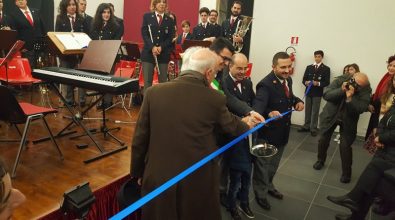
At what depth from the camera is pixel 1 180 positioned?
83cm

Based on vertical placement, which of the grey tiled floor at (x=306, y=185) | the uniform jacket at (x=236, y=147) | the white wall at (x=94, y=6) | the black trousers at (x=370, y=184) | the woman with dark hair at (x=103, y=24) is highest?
the white wall at (x=94, y=6)

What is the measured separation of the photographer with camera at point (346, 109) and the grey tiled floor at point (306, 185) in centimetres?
31

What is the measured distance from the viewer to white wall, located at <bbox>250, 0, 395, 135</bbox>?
18.7ft

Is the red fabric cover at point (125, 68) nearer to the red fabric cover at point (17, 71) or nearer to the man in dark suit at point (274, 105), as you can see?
the red fabric cover at point (17, 71)

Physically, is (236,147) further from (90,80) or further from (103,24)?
(103,24)

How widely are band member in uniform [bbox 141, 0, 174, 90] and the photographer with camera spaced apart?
2549mm

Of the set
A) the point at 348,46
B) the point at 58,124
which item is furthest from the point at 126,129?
the point at 348,46

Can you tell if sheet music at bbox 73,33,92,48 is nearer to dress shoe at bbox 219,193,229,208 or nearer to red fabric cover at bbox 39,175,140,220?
red fabric cover at bbox 39,175,140,220

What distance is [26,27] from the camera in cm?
589

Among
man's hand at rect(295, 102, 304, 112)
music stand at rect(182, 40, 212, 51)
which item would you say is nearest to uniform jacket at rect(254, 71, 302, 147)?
man's hand at rect(295, 102, 304, 112)

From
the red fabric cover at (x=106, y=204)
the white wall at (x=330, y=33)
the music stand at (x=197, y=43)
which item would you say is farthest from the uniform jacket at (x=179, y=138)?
the white wall at (x=330, y=33)

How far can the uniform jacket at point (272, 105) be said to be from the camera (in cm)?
296

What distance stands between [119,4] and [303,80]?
5888mm

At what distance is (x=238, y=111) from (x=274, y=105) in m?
0.47
